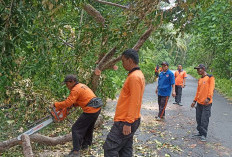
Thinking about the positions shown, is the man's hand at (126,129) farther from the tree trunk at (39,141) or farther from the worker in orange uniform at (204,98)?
the worker in orange uniform at (204,98)

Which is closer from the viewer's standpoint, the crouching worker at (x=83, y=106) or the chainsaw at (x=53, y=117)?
the chainsaw at (x=53, y=117)

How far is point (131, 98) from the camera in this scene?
3828 mm

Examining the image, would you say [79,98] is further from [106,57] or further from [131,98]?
[131,98]

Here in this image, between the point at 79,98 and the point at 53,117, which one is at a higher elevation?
the point at 79,98

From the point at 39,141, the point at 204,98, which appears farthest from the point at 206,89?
the point at 39,141

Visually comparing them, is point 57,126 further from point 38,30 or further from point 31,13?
point 31,13

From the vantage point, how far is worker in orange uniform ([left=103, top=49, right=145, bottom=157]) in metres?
3.83

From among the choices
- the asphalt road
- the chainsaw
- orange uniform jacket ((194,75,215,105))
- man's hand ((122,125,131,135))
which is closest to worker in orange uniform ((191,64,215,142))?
orange uniform jacket ((194,75,215,105))

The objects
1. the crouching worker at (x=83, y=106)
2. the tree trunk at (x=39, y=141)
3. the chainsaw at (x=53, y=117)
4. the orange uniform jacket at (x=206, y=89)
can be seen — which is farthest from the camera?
the orange uniform jacket at (x=206, y=89)

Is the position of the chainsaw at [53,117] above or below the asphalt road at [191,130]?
above

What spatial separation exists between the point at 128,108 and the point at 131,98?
0.65 feet

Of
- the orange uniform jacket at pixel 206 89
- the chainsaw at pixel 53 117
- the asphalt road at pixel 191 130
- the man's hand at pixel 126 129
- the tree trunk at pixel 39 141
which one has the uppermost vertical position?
the orange uniform jacket at pixel 206 89

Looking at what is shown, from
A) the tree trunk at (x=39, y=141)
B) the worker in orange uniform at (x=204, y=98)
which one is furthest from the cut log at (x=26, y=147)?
the worker in orange uniform at (x=204, y=98)

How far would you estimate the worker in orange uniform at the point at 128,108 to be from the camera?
3830 millimetres
